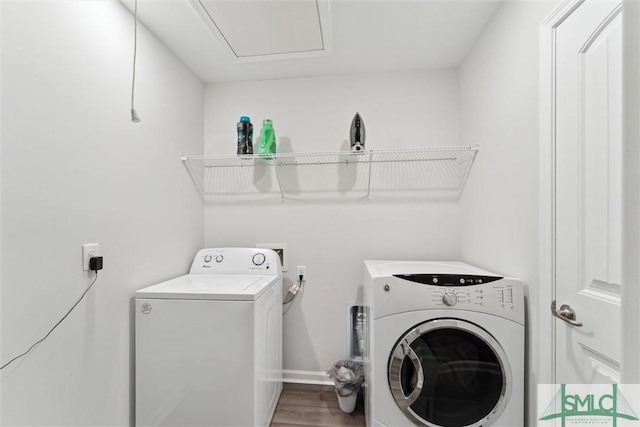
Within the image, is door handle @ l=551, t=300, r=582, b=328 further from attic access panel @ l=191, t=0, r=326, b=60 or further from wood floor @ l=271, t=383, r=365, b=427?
attic access panel @ l=191, t=0, r=326, b=60

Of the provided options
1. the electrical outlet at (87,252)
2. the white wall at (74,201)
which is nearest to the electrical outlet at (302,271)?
the white wall at (74,201)

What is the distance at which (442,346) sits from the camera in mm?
1274

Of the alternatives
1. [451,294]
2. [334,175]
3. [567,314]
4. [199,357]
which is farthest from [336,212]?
[567,314]

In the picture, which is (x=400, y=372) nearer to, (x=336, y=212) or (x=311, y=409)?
(x=311, y=409)

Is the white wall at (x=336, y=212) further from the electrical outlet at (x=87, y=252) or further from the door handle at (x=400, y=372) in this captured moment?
the electrical outlet at (x=87, y=252)

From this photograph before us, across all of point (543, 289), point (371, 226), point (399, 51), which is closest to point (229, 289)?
point (371, 226)

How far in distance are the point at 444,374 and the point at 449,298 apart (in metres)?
0.36

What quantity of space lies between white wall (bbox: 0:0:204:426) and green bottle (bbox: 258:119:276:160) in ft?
2.01

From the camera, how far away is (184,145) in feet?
6.20

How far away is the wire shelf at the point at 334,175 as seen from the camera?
196 centimetres

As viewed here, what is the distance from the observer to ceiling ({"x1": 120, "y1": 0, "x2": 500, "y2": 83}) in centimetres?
140

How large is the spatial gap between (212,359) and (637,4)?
1584 mm

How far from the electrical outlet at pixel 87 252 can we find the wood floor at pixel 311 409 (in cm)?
129

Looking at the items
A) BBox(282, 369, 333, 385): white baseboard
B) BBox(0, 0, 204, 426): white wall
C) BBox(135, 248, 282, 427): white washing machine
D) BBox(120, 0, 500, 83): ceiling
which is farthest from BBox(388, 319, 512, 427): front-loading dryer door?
BBox(120, 0, 500, 83): ceiling
